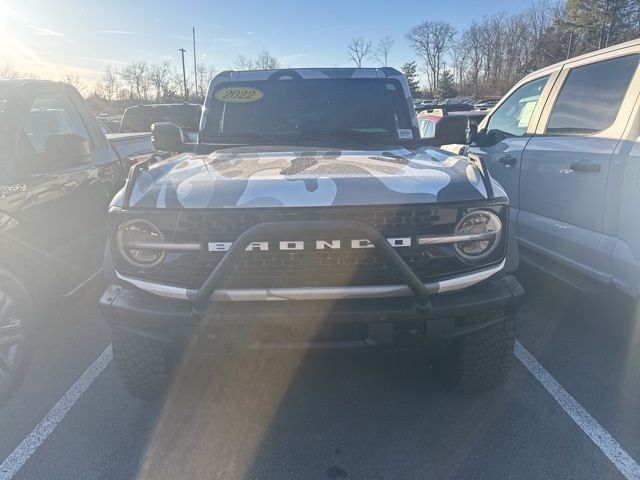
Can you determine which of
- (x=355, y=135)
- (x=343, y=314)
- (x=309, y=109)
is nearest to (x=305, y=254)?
(x=343, y=314)

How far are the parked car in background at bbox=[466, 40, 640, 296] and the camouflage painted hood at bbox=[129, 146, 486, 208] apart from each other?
1334 millimetres

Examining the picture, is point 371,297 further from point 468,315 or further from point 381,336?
point 468,315

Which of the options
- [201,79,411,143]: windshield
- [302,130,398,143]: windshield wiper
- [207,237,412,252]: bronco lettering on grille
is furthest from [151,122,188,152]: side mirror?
[207,237,412,252]: bronco lettering on grille

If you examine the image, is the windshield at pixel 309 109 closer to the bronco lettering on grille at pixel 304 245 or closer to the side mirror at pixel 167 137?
the side mirror at pixel 167 137

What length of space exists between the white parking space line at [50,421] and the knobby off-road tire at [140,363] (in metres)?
0.51

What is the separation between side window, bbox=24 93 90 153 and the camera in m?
4.47

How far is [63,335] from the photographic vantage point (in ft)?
13.6

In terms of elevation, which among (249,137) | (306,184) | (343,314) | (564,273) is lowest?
(564,273)

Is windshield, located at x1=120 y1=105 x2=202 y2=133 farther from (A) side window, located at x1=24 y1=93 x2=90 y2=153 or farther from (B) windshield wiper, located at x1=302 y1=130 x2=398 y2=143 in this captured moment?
(B) windshield wiper, located at x1=302 y1=130 x2=398 y2=143

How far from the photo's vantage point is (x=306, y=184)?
8.20 ft

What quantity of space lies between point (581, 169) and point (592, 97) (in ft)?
2.40

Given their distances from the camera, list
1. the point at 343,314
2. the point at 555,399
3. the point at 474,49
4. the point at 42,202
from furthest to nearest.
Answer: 1. the point at 474,49
2. the point at 42,202
3. the point at 555,399
4. the point at 343,314

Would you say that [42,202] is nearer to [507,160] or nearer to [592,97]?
[507,160]

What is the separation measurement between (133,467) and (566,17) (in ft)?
225
